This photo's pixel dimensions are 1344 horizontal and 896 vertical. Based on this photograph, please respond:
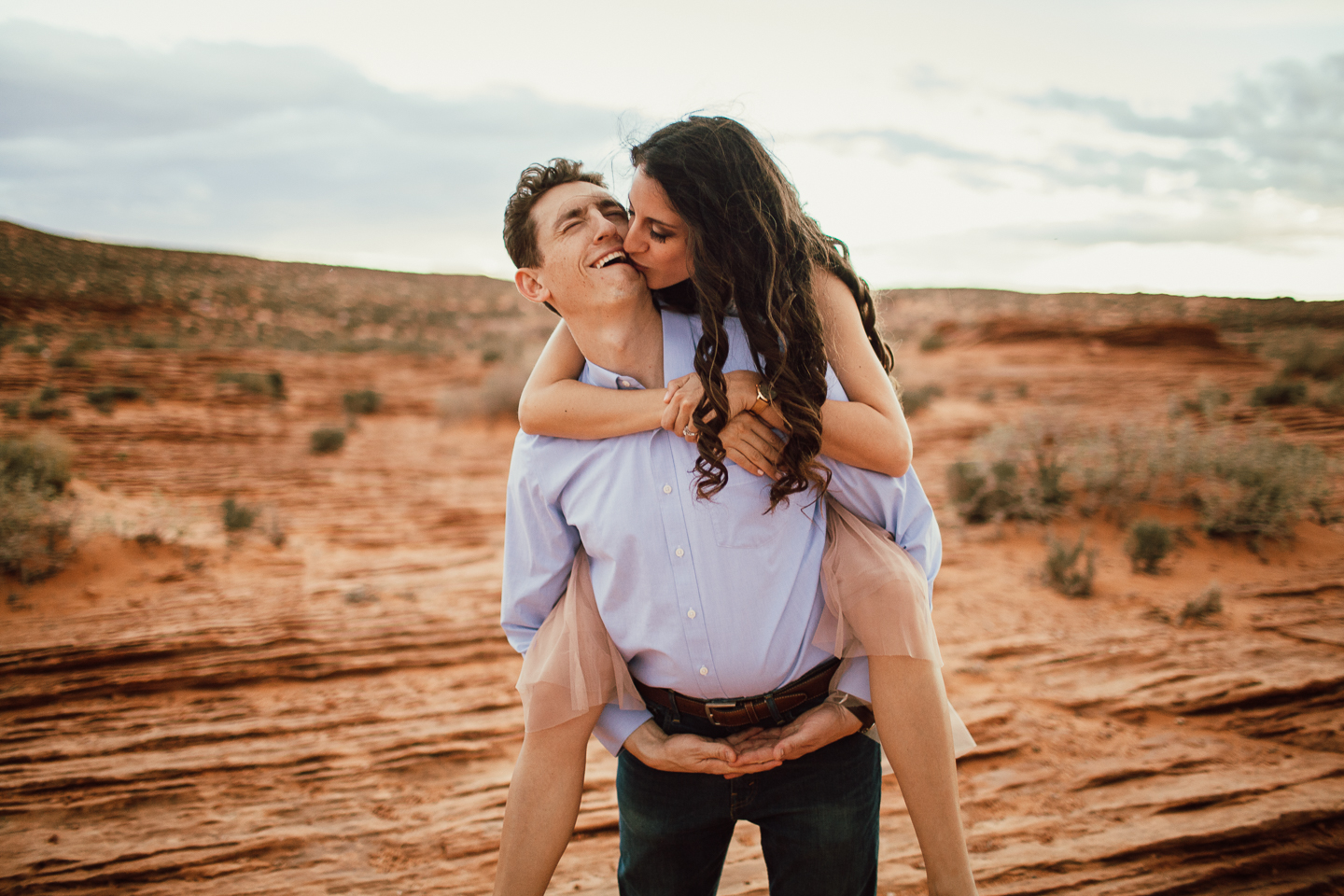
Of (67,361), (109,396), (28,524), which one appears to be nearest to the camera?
(28,524)

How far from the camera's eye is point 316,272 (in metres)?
49.3

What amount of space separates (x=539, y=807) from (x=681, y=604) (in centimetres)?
61

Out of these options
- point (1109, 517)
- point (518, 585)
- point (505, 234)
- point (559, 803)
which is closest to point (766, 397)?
point (518, 585)

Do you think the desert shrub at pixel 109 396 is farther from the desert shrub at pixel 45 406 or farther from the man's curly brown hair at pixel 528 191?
the man's curly brown hair at pixel 528 191

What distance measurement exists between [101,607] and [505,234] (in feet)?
18.1

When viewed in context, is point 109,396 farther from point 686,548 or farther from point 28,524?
point 686,548

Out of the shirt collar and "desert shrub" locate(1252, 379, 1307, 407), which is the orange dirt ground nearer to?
the shirt collar

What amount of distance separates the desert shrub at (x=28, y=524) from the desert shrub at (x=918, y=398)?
11583 mm

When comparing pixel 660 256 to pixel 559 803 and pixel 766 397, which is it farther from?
Answer: pixel 559 803

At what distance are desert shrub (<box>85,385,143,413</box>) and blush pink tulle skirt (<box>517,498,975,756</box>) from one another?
1355 centimetres

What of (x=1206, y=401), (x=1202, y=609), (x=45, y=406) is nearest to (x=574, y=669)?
(x=1202, y=609)

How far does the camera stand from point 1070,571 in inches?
225

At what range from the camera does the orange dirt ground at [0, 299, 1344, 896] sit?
289 centimetres

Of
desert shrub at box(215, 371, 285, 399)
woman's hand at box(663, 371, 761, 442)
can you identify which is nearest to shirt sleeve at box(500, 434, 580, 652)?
woman's hand at box(663, 371, 761, 442)
